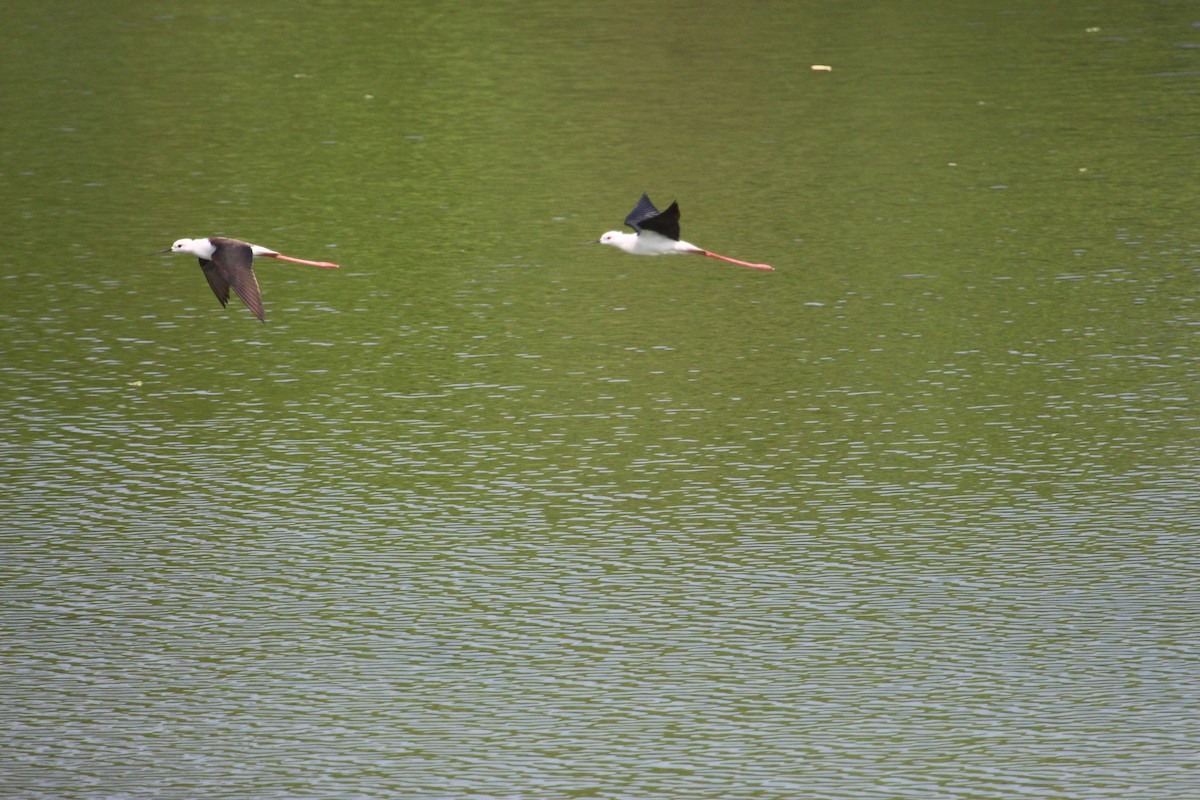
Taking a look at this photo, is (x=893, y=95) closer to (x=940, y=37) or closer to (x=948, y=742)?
(x=940, y=37)

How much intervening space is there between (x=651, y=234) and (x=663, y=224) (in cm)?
24

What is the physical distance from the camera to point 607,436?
24.5ft

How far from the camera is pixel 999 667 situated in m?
5.51

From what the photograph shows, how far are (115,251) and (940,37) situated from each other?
7.08m

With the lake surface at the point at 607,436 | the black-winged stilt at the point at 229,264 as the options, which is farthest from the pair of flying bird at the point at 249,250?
the lake surface at the point at 607,436

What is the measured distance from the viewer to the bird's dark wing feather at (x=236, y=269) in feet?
22.2

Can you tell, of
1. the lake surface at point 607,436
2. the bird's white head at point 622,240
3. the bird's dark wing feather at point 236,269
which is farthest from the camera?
the bird's white head at point 622,240

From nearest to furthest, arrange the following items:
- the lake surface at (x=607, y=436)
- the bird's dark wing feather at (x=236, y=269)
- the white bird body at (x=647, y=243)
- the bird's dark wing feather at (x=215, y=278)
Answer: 1. the lake surface at (x=607, y=436)
2. the bird's dark wing feather at (x=236, y=269)
3. the bird's dark wing feather at (x=215, y=278)
4. the white bird body at (x=647, y=243)

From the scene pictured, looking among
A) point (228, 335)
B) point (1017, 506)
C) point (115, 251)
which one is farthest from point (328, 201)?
point (1017, 506)

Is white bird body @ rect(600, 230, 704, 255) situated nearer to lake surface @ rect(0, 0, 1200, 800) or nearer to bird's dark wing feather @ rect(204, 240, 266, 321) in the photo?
lake surface @ rect(0, 0, 1200, 800)

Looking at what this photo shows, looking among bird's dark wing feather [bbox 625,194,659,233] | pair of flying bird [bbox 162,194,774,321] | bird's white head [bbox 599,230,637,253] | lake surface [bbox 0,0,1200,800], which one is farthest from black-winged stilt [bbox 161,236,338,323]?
bird's white head [bbox 599,230,637,253]

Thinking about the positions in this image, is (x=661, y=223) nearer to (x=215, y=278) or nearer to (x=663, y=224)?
(x=663, y=224)

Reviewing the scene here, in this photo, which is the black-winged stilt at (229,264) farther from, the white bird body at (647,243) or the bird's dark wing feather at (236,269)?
the white bird body at (647,243)

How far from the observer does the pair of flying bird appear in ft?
22.3
